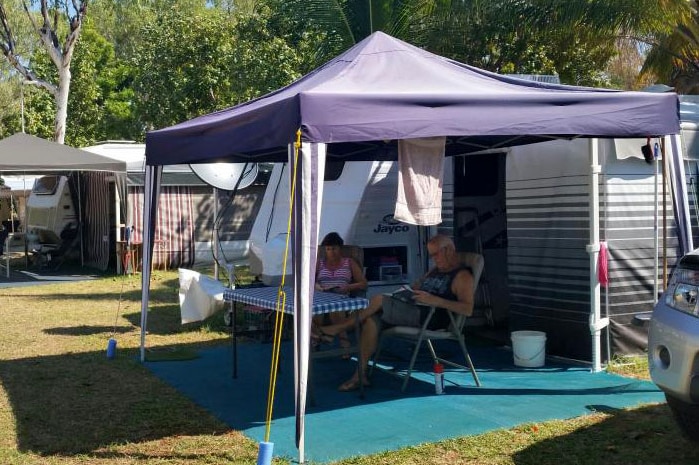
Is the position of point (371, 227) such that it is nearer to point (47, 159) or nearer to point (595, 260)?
point (595, 260)

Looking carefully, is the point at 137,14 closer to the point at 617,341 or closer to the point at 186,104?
the point at 186,104

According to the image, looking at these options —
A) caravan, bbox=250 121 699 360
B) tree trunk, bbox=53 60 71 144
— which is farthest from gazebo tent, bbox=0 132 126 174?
tree trunk, bbox=53 60 71 144

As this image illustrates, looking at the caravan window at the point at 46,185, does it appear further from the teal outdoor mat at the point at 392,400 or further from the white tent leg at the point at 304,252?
the white tent leg at the point at 304,252

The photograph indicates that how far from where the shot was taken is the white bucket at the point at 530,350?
729 cm

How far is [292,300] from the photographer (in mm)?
6152

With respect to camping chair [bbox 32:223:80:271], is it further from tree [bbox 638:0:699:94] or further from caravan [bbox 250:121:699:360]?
tree [bbox 638:0:699:94]

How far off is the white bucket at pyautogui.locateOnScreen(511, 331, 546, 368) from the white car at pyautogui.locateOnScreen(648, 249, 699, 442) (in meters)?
2.56

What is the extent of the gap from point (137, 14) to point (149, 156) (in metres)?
27.9

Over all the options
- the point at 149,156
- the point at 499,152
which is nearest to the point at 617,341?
the point at 499,152

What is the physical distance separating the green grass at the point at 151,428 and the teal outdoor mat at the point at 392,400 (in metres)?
0.17

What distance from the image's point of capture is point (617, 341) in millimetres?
7207

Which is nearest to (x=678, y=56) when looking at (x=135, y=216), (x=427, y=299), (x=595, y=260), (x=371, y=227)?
(x=371, y=227)

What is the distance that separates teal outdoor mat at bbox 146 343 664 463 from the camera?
210 inches

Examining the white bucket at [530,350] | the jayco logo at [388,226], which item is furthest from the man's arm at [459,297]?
the jayco logo at [388,226]
